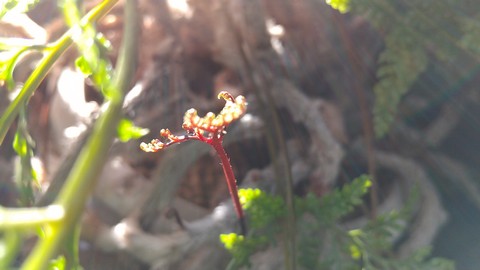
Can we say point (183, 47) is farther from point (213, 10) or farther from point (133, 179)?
point (133, 179)

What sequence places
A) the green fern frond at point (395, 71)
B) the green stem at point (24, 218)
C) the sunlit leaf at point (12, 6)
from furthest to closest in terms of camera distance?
the green fern frond at point (395, 71), the sunlit leaf at point (12, 6), the green stem at point (24, 218)

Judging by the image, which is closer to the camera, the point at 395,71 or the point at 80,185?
the point at 80,185

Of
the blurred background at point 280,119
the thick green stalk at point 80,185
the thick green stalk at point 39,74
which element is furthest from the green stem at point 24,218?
the blurred background at point 280,119

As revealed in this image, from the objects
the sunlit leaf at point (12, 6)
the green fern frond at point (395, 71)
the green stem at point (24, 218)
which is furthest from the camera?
the green fern frond at point (395, 71)

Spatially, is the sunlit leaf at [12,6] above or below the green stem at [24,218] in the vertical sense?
above

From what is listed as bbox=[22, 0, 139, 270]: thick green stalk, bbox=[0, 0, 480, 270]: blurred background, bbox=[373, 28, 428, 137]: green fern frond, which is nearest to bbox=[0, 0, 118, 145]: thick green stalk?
bbox=[22, 0, 139, 270]: thick green stalk

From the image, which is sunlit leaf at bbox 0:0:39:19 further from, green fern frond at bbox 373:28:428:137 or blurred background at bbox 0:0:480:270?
green fern frond at bbox 373:28:428:137

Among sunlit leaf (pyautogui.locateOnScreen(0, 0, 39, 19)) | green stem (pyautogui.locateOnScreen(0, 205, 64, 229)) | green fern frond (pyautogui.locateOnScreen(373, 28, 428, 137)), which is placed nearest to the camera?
green stem (pyautogui.locateOnScreen(0, 205, 64, 229))

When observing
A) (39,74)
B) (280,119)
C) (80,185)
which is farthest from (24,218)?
(280,119)

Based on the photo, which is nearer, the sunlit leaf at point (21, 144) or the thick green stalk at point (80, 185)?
the thick green stalk at point (80, 185)

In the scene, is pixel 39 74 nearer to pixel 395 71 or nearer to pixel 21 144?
pixel 21 144

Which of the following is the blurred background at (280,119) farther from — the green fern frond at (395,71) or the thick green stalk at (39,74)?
the thick green stalk at (39,74)

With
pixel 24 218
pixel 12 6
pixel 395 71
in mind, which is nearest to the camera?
pixel 24 218

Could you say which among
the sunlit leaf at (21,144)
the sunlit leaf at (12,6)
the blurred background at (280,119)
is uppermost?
the sunlit leaf at (12,6)
